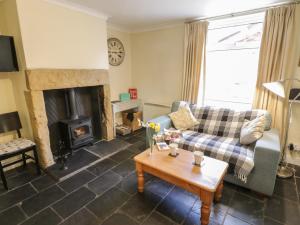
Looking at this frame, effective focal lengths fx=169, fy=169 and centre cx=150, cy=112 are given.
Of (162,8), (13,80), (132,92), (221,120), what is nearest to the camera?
(13,80)

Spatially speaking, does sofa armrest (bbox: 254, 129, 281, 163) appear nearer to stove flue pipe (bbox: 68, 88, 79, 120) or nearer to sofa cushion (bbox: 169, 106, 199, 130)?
sofa cushion (bbox: 169, 106, 199, 130)

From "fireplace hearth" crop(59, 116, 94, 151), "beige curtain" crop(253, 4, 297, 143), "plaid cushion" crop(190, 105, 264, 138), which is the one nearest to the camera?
"beige curtain" crop(253, 4, 297, 143)

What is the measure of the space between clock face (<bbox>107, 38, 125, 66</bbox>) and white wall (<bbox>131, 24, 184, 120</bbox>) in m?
0.38

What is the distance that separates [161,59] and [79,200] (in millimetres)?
3087

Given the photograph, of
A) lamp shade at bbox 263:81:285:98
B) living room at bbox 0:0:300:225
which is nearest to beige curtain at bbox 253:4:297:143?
living room at bbox 0:0:300:225

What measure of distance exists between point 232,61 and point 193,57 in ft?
2.30

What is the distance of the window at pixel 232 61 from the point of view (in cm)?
283

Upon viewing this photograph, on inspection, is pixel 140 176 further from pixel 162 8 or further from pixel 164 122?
pixel 162 8

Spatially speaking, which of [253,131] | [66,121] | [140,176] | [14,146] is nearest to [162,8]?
[253,131]

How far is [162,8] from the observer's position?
8.77 feet

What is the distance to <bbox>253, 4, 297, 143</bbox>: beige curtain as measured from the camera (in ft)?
7.83

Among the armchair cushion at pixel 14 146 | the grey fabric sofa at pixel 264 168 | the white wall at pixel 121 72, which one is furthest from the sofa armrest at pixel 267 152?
the white wall at pixel 121 72

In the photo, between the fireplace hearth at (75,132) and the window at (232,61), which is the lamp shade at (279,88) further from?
the fireplace hearth at (75,132)

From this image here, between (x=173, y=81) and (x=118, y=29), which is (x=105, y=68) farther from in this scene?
(x=173, y=81)
